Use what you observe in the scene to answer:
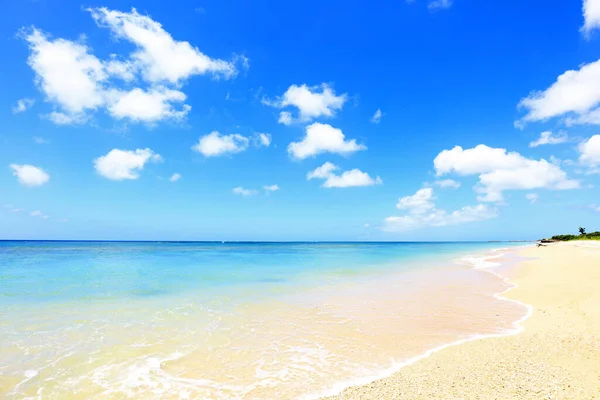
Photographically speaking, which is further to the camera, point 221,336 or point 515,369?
point 221,336

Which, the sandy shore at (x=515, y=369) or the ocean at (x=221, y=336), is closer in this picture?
the sandy shore at (x=515, y=369)

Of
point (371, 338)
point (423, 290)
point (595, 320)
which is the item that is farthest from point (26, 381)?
point (423, 290)

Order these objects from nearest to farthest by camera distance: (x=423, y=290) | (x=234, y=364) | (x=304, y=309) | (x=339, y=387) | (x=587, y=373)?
(x=587, y=373), (x=339, y=387), (x=234, y=364), (x=304, y=309), (x=423, y=290)

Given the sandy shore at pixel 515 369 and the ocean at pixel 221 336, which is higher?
the sandy shore at pixel 515 369

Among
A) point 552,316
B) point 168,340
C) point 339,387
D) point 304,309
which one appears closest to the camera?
point 339,387

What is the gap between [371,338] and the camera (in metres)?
8.97

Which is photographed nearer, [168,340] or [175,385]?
[175,385]

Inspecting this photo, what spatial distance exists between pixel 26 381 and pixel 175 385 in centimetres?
312

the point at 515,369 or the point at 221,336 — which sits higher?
the point at 515,369

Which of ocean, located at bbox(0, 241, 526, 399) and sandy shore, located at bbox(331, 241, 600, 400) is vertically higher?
sandy shore, located at bbox(331, 241, 600, 400)

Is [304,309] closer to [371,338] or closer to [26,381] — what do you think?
[371,338]

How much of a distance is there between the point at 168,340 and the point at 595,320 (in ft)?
40.6

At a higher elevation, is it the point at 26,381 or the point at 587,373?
the point at 587,373

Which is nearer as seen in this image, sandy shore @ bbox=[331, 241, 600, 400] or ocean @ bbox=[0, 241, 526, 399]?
sandy shore @ bbox=[331, 241, 600, 400]
